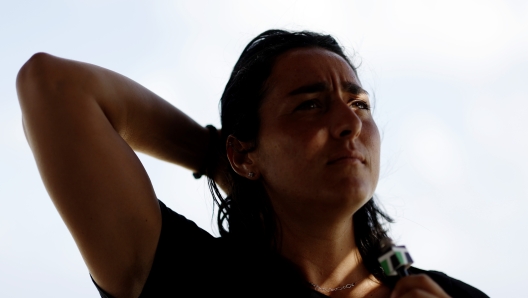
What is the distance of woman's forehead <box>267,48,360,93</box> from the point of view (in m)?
1.61

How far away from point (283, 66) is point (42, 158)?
69 cm

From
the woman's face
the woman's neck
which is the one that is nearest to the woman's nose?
the woman's face

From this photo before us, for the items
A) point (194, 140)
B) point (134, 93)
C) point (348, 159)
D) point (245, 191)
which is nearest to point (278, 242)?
point (245, 191)

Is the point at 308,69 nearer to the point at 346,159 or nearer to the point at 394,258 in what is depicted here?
the point at 346,159

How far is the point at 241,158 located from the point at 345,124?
0.36 metres

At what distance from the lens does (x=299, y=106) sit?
5.13 ft

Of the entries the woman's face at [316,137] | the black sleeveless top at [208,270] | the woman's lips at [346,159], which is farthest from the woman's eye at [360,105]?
the black sleeveless top at [208,270]

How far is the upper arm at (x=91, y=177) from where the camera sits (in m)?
1.34

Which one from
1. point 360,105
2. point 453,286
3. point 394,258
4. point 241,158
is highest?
point 360,105

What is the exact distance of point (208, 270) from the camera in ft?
4.75

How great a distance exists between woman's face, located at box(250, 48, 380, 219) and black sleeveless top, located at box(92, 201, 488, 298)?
0.59ft

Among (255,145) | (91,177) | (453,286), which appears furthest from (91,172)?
(453,286)

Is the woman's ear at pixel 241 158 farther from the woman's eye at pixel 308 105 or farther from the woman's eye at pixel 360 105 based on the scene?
the woman's eye at pixel 360 105

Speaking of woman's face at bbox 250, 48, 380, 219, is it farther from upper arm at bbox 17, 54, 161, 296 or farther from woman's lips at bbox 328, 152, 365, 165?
upper arm at bbox 17, 54, 161, 296
